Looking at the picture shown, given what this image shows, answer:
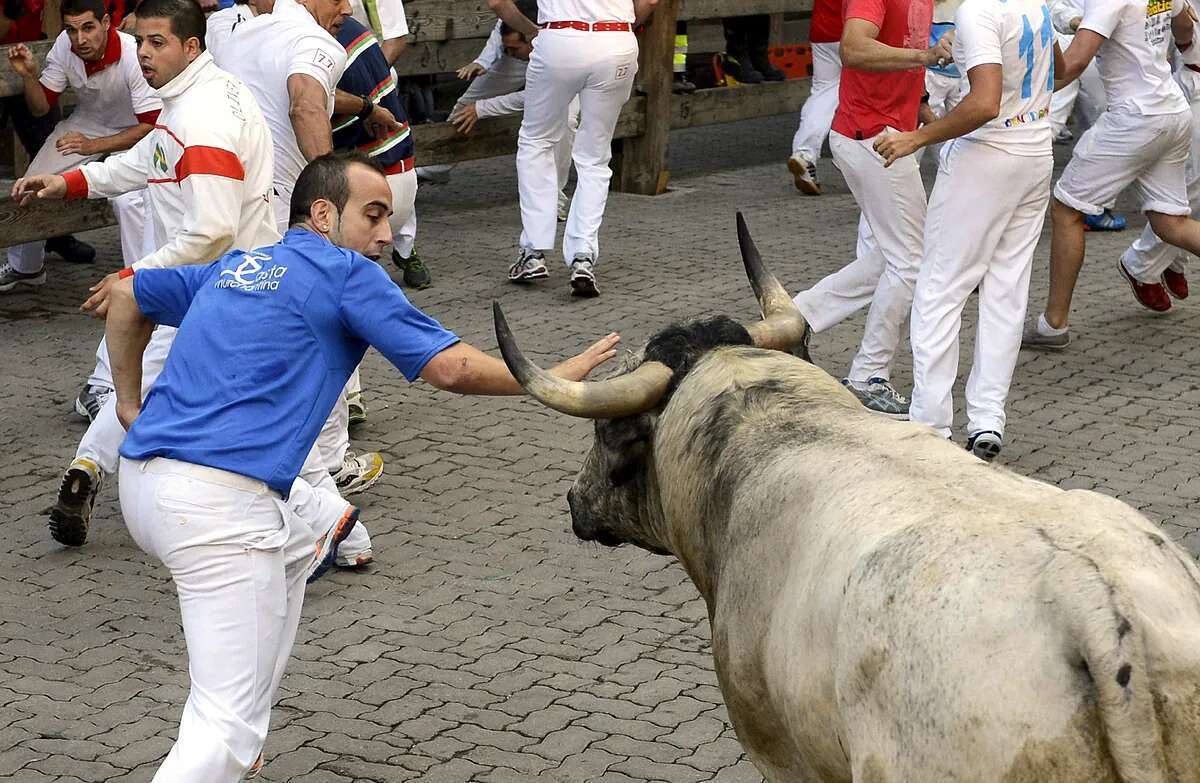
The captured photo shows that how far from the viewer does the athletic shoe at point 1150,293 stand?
1002 centimetres

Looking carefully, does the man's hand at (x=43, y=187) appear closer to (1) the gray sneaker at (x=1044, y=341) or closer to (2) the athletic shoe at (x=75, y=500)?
(2) the athletic shoe at (x=75, y=500)

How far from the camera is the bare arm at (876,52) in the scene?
762 centimetres

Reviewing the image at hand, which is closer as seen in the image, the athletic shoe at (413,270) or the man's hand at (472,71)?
the athletic shoe at (413,270)

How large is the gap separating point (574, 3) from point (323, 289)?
6.42m

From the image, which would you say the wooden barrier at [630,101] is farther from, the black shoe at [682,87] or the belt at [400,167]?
the belt at [400,167]

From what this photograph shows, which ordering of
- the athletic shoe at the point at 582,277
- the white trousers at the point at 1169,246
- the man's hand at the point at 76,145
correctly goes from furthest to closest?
the athletic shoe at the point at 582,277
the white trousers at the point at 1169,246
the man's hand at the point at 76,145

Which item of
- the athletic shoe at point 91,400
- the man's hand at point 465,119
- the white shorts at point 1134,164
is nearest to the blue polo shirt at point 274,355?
the athletic shoe at point 91,400

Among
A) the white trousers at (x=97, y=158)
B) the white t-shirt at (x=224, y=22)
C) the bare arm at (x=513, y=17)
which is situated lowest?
the white trousers at (x=97, y=158)

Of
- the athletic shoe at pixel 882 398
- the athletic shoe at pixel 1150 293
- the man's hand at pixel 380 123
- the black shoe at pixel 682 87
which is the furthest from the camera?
the black shoe at pixel 682 87

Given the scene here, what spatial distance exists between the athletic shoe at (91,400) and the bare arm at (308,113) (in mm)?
1479

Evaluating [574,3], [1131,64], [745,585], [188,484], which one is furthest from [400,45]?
[745,585]

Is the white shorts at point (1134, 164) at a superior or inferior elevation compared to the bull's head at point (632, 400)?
inferior

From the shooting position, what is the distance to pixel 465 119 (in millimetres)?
12102

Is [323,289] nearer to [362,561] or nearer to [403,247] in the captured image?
[362,561]
